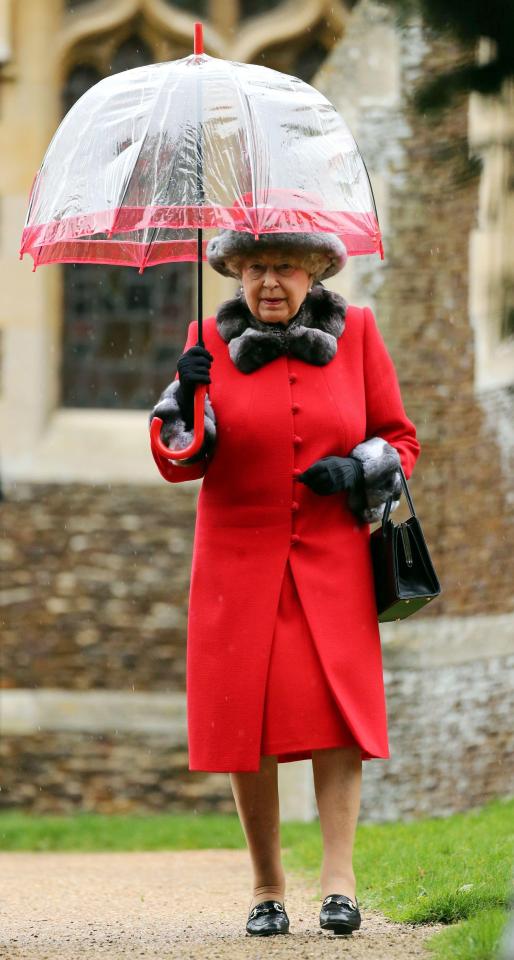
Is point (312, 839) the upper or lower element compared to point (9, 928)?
lower

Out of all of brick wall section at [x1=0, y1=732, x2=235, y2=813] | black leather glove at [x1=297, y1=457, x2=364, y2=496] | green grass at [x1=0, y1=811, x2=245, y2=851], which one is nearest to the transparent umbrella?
black leather glove at [x1=297, y1=457, x2=364, y2=496]

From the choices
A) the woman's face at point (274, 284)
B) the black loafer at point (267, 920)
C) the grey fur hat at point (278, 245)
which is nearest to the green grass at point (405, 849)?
the black loafer at point (267, 920)

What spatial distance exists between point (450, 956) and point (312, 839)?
402 cm

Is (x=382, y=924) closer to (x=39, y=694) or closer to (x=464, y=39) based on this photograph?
(x=464, y=39)

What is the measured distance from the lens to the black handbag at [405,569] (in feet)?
15.3

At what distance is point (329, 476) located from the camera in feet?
15.2

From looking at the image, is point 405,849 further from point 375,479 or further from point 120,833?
point 120,833

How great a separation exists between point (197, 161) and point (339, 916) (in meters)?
1.98

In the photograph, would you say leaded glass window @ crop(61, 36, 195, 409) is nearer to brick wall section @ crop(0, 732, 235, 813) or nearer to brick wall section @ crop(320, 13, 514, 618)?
brick wall section @ crop(320, 13, 514, 618)

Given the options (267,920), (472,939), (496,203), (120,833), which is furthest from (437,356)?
(496,203)

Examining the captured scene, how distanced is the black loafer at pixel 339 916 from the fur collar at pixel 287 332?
4.59 ft

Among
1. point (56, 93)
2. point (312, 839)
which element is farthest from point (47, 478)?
point (312, 839)

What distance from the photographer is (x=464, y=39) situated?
351cm

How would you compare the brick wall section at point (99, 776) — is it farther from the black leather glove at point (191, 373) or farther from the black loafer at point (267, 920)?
the black leather glove at point (191, 373)
